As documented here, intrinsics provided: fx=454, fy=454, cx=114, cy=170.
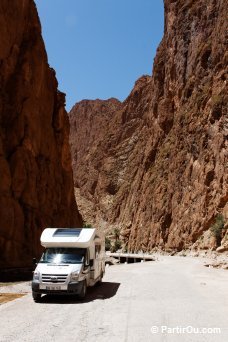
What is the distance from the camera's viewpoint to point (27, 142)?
3881 cm

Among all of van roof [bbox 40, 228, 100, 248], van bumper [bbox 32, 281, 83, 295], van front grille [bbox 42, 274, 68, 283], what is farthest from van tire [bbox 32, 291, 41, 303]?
van roof [bbox 40, 228, 100, 248]

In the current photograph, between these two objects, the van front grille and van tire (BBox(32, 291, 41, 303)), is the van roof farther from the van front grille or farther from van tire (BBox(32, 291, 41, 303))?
van tire (BBox(32, 291, 41, 303))

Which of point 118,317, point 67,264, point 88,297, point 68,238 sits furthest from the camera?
point 68,238

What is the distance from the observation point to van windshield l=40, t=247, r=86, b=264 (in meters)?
15.0

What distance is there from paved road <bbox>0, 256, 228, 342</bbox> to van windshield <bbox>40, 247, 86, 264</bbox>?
1.22 m

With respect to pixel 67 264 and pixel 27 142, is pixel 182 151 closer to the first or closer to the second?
pixel 27 142

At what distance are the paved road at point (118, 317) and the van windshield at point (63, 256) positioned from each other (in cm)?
122

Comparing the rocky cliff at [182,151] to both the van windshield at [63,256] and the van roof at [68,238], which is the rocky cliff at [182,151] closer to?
the van roof at [68,238]

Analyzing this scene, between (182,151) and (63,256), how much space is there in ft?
→ 213

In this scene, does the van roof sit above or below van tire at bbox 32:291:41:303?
above

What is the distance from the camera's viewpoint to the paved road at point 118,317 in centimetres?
903

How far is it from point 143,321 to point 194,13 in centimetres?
8668

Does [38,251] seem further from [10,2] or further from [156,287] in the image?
[10,2]

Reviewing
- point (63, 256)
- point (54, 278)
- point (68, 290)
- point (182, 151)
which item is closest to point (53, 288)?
point (54, 278)
